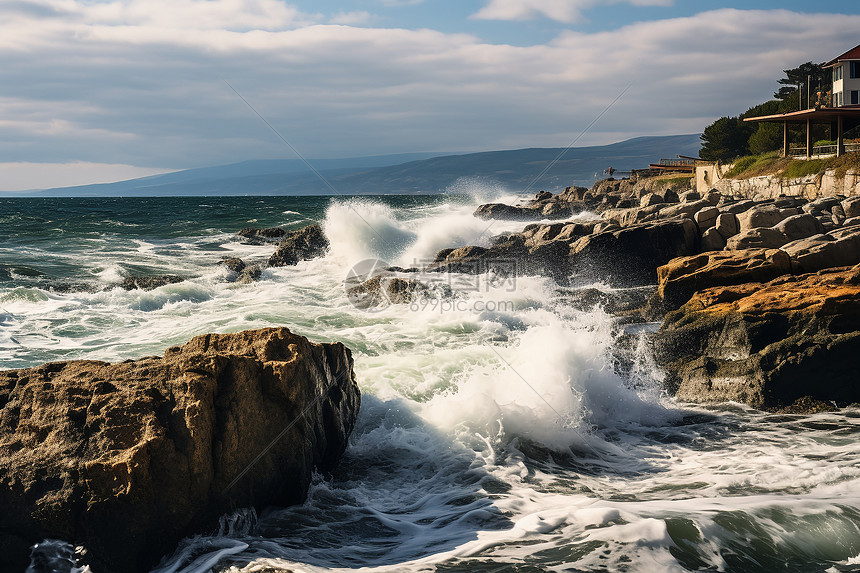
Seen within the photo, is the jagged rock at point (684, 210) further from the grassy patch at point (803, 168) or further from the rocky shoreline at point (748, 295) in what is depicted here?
the grassy patch at point (803, 168)

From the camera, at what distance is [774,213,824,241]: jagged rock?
12.9 m

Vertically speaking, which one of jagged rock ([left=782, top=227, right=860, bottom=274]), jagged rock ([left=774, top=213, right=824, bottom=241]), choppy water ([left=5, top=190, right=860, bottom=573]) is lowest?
choppy water ([left=5, top=190, right=860, bottom=573])

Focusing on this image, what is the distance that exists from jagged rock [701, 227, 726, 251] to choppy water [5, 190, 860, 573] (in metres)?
4.58

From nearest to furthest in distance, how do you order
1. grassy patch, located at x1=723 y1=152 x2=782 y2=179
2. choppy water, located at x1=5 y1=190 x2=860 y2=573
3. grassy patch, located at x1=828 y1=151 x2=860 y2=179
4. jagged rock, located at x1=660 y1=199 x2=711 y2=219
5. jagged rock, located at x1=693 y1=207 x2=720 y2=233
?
choppy water, located at x1=5 y1=190 x2=860 y2=573
jagged rock, located at x1=693 y1=207 x2=720 y2=233
jagged rock, located at x1=660 y1=199 x2=711 y2=219
grassy patch, located at x1=828 y1=151 x2=860 y2=179
grassy patch, located at x1=723 y1=152 x2=782 y2=179

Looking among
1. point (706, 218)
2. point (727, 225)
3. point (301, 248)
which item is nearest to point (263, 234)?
point (301, 248)

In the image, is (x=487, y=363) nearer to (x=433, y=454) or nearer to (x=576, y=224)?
(x=433, y=454)

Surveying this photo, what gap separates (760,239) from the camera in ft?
42.5

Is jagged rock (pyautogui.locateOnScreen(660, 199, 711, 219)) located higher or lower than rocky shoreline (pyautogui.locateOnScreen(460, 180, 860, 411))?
higher

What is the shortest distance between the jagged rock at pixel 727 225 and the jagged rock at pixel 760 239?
6.71 feet

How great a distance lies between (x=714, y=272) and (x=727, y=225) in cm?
475

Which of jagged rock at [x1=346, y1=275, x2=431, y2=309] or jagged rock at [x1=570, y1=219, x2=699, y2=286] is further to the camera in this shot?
jagged rock at [x1=570, y1=219, x2=699, y2=286]

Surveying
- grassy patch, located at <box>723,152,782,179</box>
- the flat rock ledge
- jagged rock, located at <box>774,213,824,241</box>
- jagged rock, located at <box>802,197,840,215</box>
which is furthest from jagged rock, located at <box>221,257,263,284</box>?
grassy patch, located at <box>723,152,782,179</box>

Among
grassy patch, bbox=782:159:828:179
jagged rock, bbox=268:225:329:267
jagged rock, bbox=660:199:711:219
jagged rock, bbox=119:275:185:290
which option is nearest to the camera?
jagged rock, bbox=119:275:185:290

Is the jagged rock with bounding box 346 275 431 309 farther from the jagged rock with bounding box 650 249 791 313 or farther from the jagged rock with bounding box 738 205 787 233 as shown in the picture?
the jagged rock with bounding box 738 205 787 233
